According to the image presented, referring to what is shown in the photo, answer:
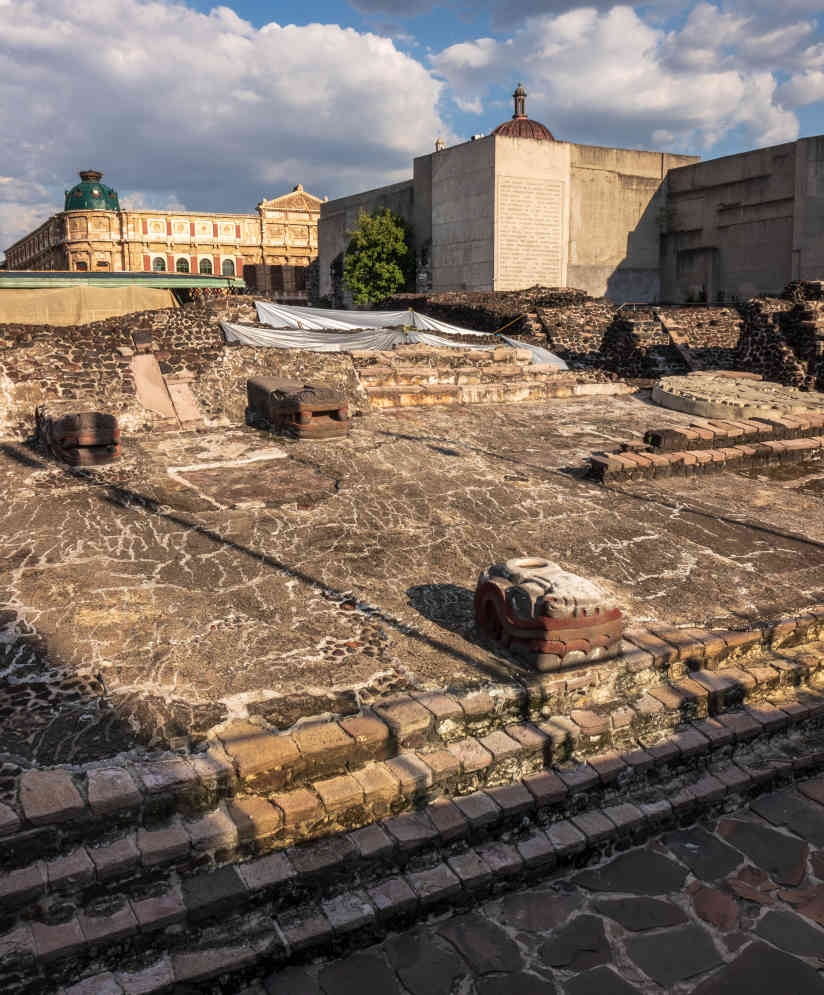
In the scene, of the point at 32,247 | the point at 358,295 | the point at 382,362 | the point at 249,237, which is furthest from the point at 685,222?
the point at 32,247

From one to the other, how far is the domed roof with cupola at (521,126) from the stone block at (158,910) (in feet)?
101

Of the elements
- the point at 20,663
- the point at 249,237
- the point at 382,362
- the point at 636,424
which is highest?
the point at 249,237

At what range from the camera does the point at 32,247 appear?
2227 inches

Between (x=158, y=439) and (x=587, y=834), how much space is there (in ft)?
18.6

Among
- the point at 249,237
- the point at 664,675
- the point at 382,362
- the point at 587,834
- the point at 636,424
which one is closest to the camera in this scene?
the point at 587,834

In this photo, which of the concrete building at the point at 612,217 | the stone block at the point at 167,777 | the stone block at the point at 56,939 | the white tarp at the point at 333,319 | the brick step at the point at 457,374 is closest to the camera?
the stone block at the point at 56,939

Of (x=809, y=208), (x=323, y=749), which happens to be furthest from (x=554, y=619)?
(x=809, y=208)

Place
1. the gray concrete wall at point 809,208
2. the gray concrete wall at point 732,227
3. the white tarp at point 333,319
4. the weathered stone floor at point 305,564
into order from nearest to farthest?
the weathered stone floor at point 305,564, the white tarp at point 333,319, the gray concrete wall at point 809,208, the gray concrete wall at point 732,227

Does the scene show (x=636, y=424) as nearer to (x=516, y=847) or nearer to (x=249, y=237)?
(x=516, y=847)

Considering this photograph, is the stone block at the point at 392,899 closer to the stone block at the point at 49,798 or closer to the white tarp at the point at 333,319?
the stone block at the point at 49,798

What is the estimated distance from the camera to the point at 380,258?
1136 inches

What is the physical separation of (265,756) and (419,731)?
617 mm

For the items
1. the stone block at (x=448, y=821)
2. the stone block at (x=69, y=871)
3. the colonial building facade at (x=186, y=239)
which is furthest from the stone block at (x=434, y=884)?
the colonial building facade at (x=186, y=239)

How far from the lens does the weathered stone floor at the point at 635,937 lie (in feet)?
7.67
